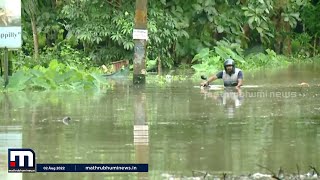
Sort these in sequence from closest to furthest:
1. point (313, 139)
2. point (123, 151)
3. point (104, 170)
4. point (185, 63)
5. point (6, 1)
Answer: point (104, 170) → point (123, 151) → point (313, 139) → point (6, 1) → point (185, 63)

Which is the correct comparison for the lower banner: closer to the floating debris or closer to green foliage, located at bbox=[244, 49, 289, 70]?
the floating debris

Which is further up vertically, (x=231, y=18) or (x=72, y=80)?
(x=231, y=18)

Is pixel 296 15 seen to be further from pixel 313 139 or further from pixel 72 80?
pixel 313 139

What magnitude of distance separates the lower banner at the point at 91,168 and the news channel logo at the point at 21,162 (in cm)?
15

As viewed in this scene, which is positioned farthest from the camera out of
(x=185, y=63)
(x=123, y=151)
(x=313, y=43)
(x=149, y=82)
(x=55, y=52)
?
(x=313, y=43)

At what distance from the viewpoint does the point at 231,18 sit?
122ft

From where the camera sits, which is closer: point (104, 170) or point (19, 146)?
point (104, 170)

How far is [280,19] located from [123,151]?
3225 centimetres

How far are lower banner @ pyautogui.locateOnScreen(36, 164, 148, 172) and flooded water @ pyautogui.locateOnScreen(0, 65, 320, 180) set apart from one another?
0.16 metres

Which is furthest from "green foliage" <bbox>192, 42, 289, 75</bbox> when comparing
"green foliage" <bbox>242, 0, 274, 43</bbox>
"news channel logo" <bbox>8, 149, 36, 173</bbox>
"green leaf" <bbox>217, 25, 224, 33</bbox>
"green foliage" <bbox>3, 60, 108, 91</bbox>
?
"news channel logo" <bbox>8, 149, 36, 173</bbox>

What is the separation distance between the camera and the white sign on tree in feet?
71.2

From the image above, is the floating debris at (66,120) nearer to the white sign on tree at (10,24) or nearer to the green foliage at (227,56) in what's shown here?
the white sign on tree at (10,24)

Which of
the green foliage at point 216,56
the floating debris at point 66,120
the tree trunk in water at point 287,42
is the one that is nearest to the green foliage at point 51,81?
the floating debris at point 66,120

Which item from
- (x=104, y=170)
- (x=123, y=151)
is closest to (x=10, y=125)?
(x=123, y=151)
